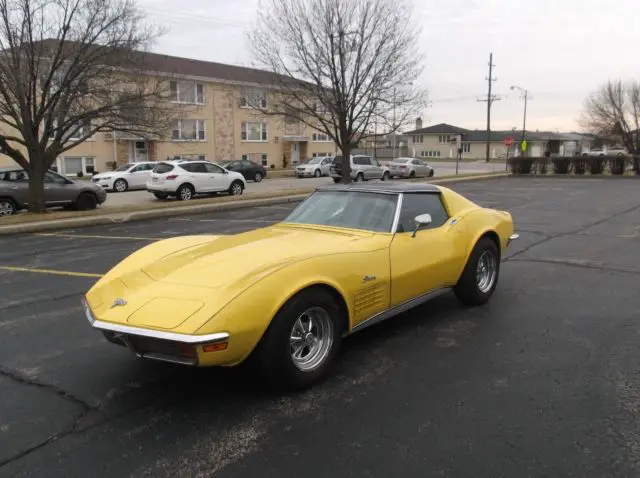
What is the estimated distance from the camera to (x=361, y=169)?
32.0 metres

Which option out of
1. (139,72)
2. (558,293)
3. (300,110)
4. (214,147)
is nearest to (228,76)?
(214,147)

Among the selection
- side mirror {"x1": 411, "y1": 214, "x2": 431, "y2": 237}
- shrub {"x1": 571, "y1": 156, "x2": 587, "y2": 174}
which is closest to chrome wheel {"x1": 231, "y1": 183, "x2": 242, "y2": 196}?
side mirror {"x1": 411, "y1": 214, "x2": 431, "y2": 237}

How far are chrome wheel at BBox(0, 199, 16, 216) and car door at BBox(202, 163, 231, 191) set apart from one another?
24.7 feet

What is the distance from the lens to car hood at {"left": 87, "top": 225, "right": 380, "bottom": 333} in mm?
3320

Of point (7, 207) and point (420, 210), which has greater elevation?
point (420, 210)

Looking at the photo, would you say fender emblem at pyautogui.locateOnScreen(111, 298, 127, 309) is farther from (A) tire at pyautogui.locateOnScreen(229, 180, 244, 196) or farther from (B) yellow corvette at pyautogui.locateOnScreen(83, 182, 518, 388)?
(A) tire at pyautogui.locateOnScreen(229, 180, 244, 196)

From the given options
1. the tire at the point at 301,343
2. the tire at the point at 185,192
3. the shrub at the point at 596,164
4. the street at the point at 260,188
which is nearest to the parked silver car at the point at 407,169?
the street at the point at 260,188

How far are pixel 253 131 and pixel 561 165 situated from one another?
2652 centimetres

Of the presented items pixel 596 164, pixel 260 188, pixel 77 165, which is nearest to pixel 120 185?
pixel 260 188

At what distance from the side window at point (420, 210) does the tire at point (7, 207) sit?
14.4 m

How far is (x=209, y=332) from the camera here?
10.3 feet

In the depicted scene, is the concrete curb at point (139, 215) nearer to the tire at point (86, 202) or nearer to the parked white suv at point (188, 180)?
the tire at point (86, 202)

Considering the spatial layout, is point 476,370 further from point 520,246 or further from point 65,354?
point 520,246

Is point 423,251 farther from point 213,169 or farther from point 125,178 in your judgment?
point 125,178
